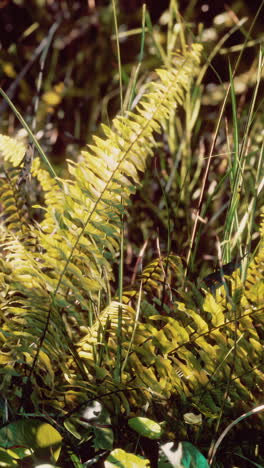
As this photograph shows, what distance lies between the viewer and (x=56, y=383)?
617 millimetres

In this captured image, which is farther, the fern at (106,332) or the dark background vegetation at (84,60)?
the dark background vegetation at (84,60)

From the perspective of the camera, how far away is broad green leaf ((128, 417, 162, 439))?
1.84ft

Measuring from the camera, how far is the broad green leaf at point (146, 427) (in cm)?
56

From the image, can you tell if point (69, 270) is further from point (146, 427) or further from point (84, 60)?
point (84, 60)

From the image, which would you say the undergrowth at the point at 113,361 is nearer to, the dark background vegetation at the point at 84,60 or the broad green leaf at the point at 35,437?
the broad green leaf at the point at 35,437

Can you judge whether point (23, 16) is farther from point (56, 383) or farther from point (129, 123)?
point (56, 383)

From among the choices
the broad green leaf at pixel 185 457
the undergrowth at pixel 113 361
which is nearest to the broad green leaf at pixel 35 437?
the undergrowth at pixel 113 361

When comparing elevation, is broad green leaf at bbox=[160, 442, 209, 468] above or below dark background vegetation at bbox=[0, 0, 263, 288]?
below

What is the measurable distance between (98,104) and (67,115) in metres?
0.11

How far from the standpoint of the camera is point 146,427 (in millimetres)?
565

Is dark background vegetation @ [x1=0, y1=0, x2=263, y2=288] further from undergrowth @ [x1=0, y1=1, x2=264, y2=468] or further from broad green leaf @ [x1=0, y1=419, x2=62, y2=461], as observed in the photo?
broad green leaf @ [x1=0, y1=419, x2=62, y2=461]

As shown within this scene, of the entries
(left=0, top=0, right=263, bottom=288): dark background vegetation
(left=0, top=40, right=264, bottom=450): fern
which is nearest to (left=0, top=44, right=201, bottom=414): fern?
(left=0, top=40, right=264, bottom=450): fern

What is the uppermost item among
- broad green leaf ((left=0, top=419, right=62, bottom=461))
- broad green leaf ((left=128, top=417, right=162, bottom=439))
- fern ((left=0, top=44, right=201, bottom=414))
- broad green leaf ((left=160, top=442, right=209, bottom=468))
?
fern ((left=0, top=44, right=201, bottom=414))

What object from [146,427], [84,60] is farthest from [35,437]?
[84,60]
